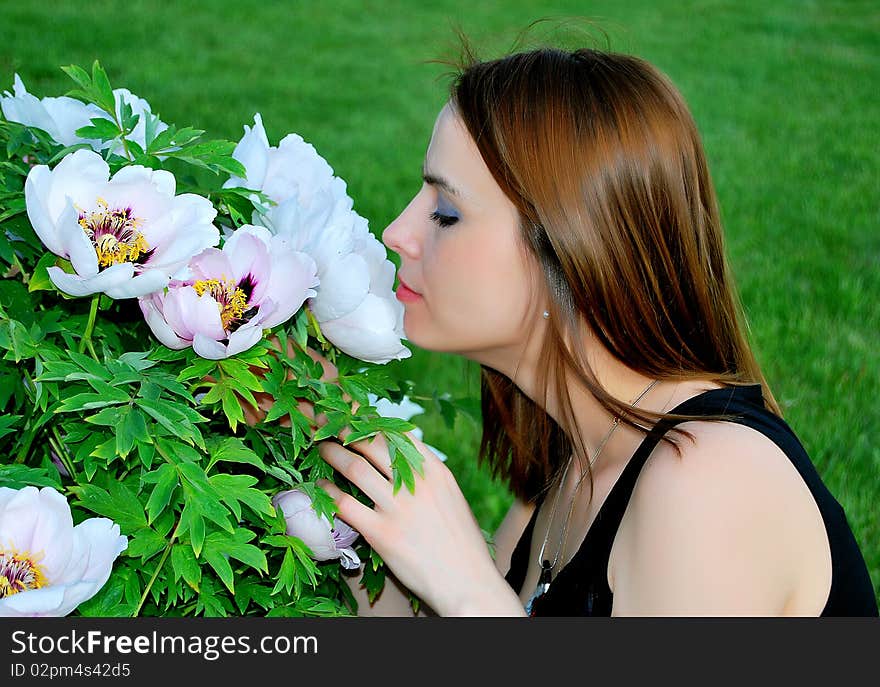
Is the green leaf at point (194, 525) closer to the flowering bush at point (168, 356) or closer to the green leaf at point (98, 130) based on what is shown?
the flowering bush at point (168, 356)

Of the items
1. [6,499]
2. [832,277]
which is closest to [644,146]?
[6,499]

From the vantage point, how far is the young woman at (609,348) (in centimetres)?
173

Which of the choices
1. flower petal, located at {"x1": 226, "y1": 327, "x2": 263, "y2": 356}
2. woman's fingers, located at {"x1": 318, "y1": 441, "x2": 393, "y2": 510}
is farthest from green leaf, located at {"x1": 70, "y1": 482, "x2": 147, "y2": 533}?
woman's fingers, located at {"x1": 318, "y1": 441, "x2": 393, "y2": 510}

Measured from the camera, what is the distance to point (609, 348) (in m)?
2.01

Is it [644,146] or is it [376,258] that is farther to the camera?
[644,146]

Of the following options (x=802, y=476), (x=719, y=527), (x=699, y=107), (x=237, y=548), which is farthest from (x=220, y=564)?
(x=699, y=107)

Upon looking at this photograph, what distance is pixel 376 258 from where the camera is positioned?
166 centimetres

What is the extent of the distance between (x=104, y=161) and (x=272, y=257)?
0.23 metres

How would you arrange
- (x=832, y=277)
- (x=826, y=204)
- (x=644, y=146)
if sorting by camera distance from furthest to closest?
(x=826, y=204) < (x=832, y=277) < (x=644, y=146)

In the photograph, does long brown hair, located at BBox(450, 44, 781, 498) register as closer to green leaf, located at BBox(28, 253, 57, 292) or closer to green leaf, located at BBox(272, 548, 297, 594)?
green leaf, located at BBox(272, 548, 297, 594)

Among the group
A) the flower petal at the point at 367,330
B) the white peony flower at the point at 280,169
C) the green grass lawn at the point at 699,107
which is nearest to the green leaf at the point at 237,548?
the flower petal at the point at 367,330

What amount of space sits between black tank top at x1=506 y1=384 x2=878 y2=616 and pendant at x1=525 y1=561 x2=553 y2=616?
0.10 metres

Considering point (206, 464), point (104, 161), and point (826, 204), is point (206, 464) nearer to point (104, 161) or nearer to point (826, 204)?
point (104, 161)

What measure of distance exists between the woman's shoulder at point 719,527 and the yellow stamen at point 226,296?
732 millimetres
